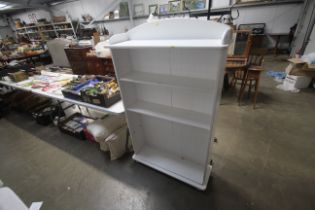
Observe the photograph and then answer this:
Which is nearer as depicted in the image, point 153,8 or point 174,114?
A: point 174,114

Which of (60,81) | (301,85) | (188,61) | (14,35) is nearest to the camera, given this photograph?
(188,61)

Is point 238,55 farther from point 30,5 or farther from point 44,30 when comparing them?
point 44,30

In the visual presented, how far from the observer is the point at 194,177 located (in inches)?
61.1

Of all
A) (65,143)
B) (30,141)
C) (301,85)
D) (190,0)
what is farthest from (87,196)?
(190,0)

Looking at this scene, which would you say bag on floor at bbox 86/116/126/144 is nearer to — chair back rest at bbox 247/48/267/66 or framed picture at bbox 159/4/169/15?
chair back rest at bbox 247/48/267/66

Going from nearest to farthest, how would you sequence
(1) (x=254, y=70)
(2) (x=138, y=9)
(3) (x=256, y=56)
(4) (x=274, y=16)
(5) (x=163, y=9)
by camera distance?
(1) (x=254, y=70)
(3) (x=256, y=56)
(4) (x=274, y=16)
(5) (x=163, y=9)
(2) (x=138, y=9)

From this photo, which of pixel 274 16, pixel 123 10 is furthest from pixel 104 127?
pixel 123 10

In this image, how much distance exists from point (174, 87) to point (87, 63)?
2880 mm

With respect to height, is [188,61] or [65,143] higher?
[188,61]

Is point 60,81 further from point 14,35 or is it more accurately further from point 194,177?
point 14,35

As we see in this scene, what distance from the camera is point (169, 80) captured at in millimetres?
1260

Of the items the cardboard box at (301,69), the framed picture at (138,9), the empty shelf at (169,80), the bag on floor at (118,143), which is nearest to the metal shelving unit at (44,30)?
the framed picture at (138,9)

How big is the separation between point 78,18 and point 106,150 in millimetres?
9359

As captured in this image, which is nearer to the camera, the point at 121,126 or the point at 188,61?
the point at 188,61
